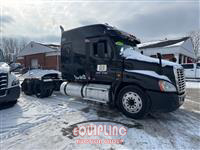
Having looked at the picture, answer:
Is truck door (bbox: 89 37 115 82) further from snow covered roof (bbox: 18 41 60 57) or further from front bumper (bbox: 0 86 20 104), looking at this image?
snow covered roof (bbox: 18 41 60 57)

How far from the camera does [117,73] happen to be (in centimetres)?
486

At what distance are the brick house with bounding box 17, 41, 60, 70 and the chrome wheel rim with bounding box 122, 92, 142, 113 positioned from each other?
22176 millimetres

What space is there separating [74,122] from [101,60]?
2259 millimetres

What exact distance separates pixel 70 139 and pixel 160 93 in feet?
8.60

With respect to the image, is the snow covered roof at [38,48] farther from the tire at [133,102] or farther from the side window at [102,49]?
the tire at [133,102]

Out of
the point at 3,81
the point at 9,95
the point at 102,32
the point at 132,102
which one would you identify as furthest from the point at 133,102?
the point at 3,81

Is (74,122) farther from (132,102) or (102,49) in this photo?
(102,49)

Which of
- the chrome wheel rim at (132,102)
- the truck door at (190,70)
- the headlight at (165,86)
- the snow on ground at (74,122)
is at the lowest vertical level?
the snow on ground at (74,122)

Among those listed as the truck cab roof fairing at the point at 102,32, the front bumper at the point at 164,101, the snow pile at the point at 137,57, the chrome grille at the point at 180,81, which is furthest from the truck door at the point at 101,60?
the chrome grille at the point at 180,81

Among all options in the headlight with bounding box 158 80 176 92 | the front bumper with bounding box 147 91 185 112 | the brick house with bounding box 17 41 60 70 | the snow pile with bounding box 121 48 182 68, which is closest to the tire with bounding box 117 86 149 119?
the front bumper with bounding box 147 91 185 112

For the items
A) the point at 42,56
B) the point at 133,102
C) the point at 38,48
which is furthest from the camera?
the point at 38,48

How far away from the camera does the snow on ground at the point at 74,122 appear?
3084 mm

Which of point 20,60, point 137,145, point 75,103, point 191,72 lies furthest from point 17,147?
point 20,60

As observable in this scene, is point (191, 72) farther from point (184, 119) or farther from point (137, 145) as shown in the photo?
point (137, 145)
